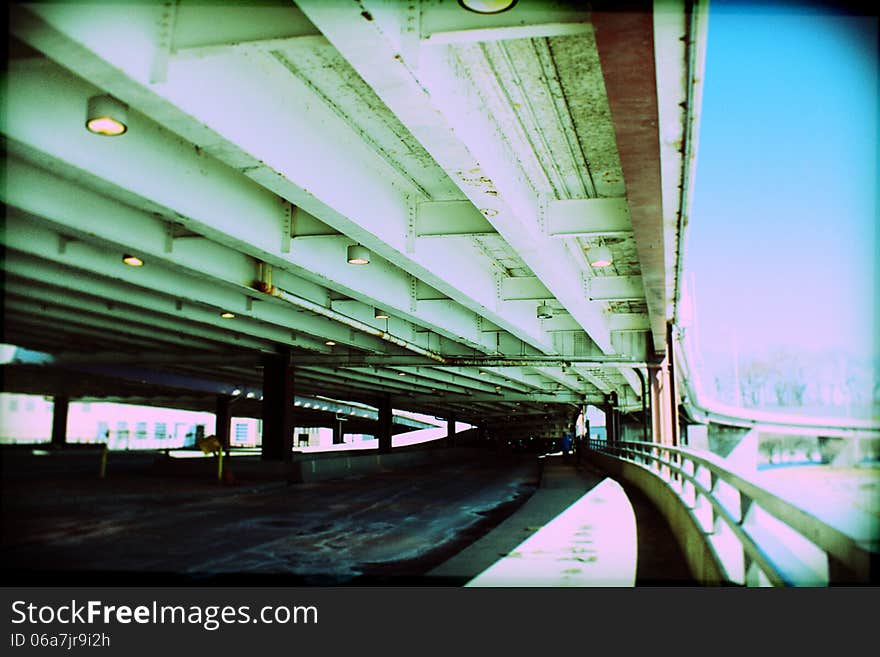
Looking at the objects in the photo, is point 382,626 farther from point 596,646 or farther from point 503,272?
point 503,272

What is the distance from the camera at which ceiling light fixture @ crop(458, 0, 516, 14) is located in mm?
4988

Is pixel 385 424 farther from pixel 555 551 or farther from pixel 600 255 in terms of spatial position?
pixel 555 551

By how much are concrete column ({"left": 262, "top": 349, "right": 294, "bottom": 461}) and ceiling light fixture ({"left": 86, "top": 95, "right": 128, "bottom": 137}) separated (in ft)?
59.6

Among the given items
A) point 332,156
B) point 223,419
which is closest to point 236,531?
point 332,156

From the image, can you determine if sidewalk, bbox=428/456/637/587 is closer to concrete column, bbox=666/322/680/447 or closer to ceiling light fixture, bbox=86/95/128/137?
ceiling light fixture, bbox=86/95/128/137

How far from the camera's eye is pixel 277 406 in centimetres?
2520

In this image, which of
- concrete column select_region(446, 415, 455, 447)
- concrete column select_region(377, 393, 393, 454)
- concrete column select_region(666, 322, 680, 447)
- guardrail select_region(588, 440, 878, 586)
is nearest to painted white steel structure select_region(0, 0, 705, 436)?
guardrail select_region(588, 440, 878, 586)

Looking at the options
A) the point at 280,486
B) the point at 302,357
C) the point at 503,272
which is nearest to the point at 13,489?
the point at 280,486

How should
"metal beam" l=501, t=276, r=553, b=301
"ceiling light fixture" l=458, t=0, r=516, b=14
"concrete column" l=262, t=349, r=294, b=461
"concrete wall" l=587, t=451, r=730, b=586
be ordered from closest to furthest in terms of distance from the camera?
1. "ceiling light fixture" l=458, t=0, r=516, b=14
2. "concrete wall" l=587, t=451, r=730, b=586
3. "metal beam" l=501, t=276, r=553, b=301
4. "concrete column" l=262, t=349, r=294, b=461

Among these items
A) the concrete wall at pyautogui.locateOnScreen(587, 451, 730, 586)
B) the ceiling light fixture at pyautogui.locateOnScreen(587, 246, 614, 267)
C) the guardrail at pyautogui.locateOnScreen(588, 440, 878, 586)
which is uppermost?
the ceiling light fixture at pyautogui.locateOnScreen(587, 246, 614, 267)

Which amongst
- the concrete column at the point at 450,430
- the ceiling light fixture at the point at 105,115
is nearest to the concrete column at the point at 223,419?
the concrete column at the point at 450,430

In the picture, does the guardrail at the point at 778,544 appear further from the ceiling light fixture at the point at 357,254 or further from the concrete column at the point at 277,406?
the concrete column at the point at 277,406

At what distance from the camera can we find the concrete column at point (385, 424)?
4609 cm

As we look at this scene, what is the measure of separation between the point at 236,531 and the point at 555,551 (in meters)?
6.39
